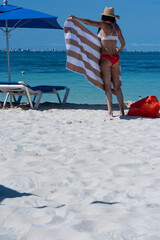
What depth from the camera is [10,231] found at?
210cm

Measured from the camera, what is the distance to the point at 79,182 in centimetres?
304

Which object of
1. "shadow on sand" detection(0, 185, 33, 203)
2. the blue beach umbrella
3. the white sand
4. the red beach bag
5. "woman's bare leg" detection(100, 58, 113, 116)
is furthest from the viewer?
the blue beach umbrella

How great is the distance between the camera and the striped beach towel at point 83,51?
6.22m

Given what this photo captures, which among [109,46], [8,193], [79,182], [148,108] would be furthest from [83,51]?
[8,193]

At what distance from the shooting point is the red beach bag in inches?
256

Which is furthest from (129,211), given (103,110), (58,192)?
(103,110)

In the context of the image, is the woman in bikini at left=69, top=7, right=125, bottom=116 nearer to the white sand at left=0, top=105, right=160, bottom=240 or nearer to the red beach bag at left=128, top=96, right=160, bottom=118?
the red beach bag at left=128, top=96, right=160, bottom=118

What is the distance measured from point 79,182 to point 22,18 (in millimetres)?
5054

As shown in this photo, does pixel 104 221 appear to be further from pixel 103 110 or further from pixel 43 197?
pixel 103 110

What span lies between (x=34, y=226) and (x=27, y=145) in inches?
88.2

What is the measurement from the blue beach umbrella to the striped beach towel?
130 centimetres

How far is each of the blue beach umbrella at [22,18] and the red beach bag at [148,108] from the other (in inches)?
100.0

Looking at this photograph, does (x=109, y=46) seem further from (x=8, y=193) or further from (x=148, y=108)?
(x=8, y=193)

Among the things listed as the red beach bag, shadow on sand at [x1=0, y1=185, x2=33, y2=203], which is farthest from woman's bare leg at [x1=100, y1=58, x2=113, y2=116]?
shadow on sand at [x1=0, y1=185, x2=33, y2=203]
